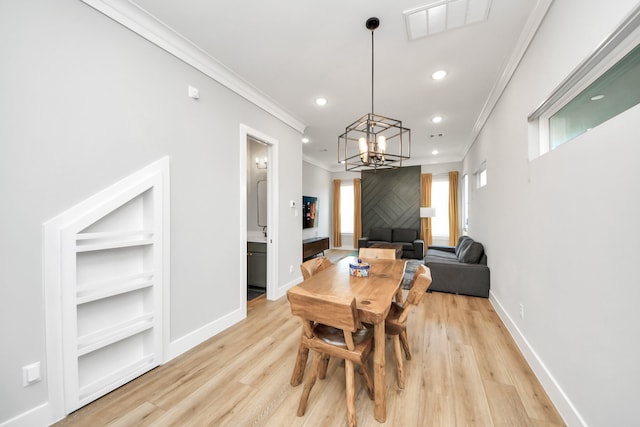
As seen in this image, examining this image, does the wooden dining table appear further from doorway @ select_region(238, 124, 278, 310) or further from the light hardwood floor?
doorway @ select_region(238, 124, 278, 310)

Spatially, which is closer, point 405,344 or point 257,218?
point 405,344

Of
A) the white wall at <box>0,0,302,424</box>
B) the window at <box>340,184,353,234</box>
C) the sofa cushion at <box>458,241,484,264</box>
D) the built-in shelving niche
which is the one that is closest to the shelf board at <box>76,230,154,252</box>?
the built-in shelving niche

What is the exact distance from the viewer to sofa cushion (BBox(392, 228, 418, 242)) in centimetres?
680

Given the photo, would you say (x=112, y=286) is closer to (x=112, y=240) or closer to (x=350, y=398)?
(x=112, y=240)

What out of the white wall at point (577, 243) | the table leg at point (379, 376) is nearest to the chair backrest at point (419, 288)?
the table leg at point (379, 376)

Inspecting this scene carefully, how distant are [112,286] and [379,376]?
1930 millimetres

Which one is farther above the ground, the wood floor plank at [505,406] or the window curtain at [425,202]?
the window curtain at [425,202]

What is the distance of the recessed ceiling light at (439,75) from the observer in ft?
8.86

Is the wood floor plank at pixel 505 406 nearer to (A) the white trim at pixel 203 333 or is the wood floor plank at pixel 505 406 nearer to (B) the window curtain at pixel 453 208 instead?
(A) the white trim at pixel 203 333

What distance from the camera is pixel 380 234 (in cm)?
713

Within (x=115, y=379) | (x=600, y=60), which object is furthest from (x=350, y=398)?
(x=600, y=60)

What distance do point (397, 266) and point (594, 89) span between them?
1.83 metres

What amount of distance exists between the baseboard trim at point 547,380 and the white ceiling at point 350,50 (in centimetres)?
258

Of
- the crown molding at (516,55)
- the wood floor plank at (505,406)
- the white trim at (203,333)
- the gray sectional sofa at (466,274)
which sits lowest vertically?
the wood floor plank at (505,406)
